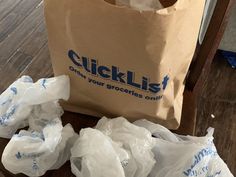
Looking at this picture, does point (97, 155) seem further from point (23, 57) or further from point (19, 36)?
point (19, 36)

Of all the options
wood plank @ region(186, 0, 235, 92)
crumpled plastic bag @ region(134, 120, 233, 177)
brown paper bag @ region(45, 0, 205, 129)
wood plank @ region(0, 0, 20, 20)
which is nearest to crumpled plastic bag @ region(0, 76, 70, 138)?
brown paper bag @ region(45, 0, 205, 129)

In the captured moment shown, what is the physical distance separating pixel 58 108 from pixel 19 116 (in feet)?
0.25

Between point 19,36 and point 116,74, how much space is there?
3.85 ft

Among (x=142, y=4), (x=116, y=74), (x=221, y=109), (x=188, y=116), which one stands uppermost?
(x=142, y=4)

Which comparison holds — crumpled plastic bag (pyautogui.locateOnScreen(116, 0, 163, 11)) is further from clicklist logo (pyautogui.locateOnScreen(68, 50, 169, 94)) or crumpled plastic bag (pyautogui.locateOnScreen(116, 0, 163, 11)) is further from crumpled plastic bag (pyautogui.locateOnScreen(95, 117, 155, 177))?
crumpled plastic bag (pyautogui.locateOnScreen(95, 117, 155, 177))

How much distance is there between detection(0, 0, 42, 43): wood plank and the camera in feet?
5.66

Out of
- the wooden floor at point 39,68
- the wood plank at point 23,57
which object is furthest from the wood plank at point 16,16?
the wood plank at point 23,57

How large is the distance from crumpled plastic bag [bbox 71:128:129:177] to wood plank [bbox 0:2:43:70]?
1046 millimetres

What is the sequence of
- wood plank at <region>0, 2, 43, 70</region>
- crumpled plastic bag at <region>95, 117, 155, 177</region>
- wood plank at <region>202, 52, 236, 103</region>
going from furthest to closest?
wood plank at <region>0, 2, 43, 70</region> → wood plank at <region>202, 52, 236, 103</region> → crumpled plastic bag at <region>95, 117, 155, 177</region>

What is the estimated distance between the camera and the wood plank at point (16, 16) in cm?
173

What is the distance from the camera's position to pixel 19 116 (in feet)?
2.33

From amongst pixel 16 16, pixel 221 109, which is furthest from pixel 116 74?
pixel 16 16

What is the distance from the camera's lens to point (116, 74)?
64 cm

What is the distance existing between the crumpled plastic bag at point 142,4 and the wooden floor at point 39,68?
779 millimetres
